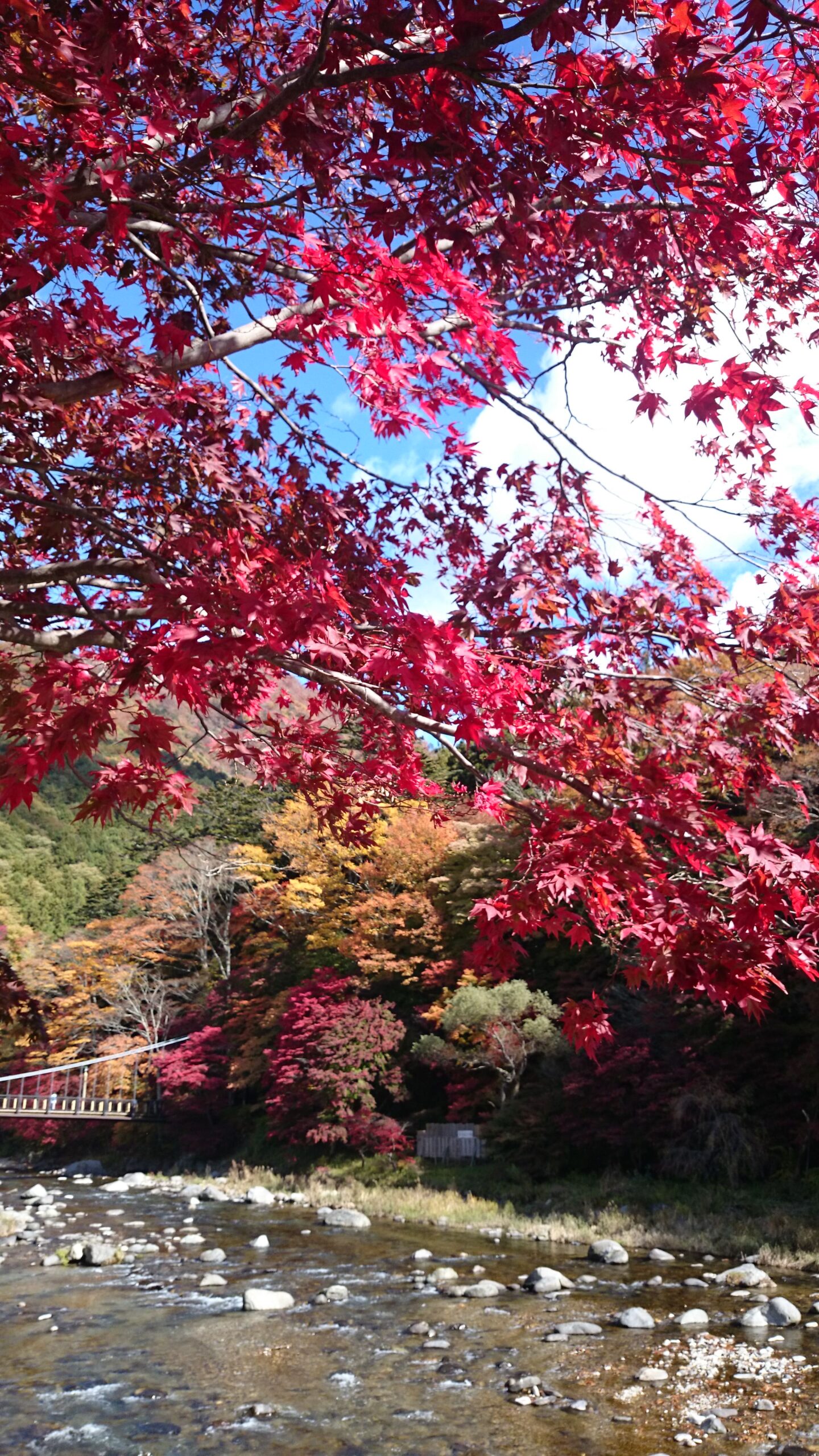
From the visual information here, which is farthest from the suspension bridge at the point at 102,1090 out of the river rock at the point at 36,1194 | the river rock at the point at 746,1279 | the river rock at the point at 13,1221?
the river rock at the point at 746,1279

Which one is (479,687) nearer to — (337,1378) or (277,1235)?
(337,1378)

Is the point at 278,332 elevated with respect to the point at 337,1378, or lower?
elevated

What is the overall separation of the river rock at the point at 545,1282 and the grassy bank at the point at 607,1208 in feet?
7.05

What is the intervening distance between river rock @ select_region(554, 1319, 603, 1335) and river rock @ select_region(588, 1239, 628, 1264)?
2743 mm

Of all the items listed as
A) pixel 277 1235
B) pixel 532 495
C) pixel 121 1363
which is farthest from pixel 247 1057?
pixel 532 495

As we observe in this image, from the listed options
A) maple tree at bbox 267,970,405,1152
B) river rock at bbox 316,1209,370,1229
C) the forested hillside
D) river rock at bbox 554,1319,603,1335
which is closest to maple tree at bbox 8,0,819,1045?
the forested hillside

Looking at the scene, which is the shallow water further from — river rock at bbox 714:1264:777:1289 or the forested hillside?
the forested hillside

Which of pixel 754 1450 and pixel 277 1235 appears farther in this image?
pixel 277 1235

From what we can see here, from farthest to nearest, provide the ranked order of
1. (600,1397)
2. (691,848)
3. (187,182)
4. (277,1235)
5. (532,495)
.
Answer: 1. (277,1235)
2. (600,1397)
3. (532,495)
4. (691,848)
5. (187,182)

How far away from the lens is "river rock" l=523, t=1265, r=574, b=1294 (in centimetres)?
816

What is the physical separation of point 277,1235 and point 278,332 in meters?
11.9

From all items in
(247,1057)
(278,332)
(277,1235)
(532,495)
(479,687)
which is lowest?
(277,1235)

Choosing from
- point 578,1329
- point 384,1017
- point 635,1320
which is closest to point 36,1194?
point 384,1017

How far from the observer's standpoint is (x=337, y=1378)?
228 inches
